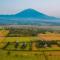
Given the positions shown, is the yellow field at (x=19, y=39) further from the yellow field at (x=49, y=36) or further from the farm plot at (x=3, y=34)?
the yellow field at (x=49, y=36)

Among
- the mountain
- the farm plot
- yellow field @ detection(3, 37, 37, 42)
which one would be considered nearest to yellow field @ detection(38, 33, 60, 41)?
yellow field @ detection(3, 37, 37, 42)

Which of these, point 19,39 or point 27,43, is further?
point 19,39

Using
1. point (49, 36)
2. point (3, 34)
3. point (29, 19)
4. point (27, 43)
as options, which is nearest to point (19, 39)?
point (27, 43)

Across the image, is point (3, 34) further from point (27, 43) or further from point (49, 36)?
point (49, 36)

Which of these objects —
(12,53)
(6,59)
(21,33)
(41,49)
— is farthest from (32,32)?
(6,59)

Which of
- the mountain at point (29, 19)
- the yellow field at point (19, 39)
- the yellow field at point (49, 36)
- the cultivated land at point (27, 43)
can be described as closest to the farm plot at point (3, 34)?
the cultivated land at point (27, 43)

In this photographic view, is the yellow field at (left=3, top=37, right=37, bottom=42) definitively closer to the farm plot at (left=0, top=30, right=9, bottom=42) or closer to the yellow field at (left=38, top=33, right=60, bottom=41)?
the farm plot at (left=0, top=30, right=9, bottom=42)

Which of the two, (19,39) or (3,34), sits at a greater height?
(3,34)
